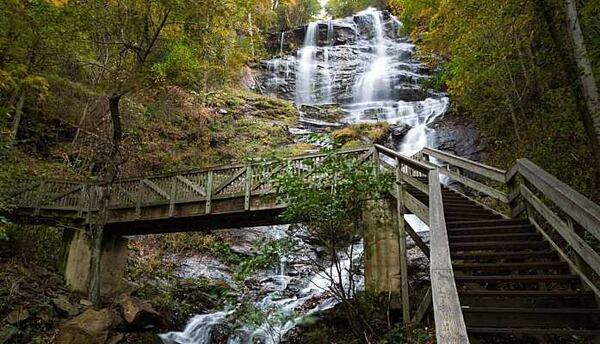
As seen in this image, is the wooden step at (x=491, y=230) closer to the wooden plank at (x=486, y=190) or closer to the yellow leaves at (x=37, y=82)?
the wooden plank at (x=486, y=190)

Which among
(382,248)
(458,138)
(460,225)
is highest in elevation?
(458,138)

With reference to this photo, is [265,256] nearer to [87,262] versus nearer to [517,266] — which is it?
[517,266]

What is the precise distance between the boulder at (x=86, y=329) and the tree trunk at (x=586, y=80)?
9.69m

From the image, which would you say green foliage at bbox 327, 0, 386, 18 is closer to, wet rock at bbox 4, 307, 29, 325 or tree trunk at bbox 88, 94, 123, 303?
tree trunk at bbox 88, 94, 123, 303

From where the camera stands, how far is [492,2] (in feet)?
25.9

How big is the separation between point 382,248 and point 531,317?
4.75m

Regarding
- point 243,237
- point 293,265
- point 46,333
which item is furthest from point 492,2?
point 243,237

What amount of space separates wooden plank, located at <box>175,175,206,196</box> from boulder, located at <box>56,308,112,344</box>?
3715 mm

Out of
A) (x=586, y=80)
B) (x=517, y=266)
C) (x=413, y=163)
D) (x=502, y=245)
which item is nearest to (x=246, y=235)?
(x=413, y=163)

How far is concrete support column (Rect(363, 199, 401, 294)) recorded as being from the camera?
816cm

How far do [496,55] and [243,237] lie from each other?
12531 mm

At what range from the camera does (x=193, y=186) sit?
1109cm

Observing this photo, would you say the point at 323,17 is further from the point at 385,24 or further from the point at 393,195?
the point at 393,195

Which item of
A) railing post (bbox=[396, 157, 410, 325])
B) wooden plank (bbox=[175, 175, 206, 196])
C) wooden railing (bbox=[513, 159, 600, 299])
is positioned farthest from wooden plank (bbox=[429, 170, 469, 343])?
wooden plank (bbox=[175, 175, 206, 196])
